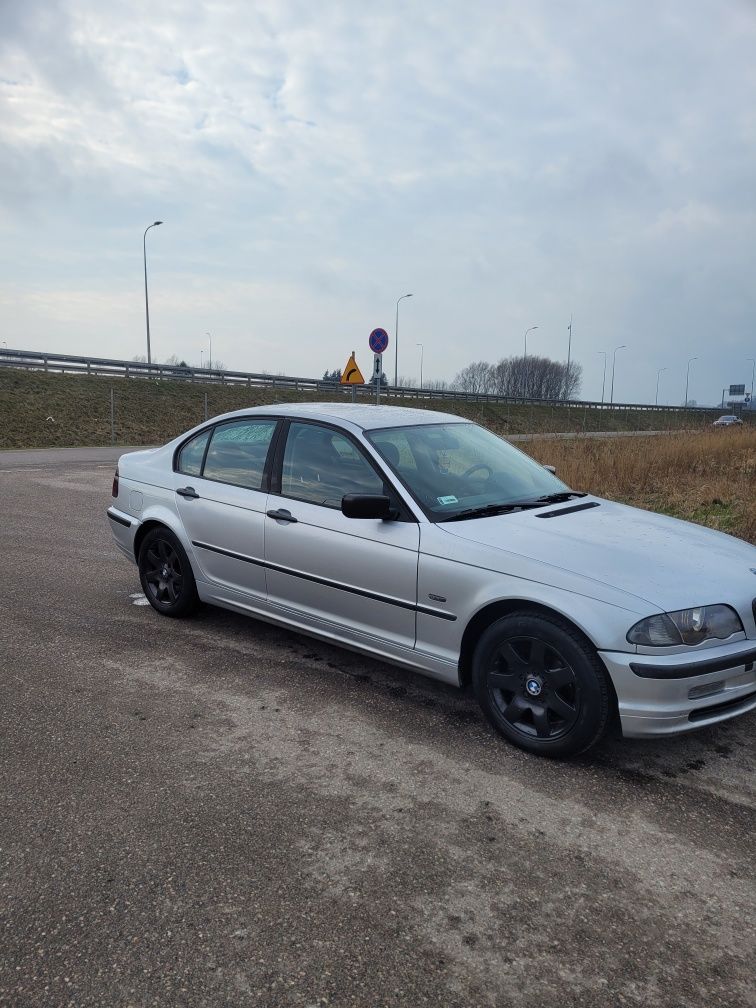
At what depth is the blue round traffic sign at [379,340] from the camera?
52.9 feet

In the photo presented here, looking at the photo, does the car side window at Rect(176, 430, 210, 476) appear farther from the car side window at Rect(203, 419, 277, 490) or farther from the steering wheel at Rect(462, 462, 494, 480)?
the steering wheel at Rect(462, 462, 494, 480)

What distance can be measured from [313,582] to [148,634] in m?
1.50

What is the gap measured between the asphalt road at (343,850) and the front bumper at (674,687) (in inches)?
11.4

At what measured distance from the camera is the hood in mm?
3303

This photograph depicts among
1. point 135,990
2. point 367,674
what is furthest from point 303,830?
point 367,674

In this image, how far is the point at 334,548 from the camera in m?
4.16

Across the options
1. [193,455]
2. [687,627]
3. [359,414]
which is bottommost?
[687,627]

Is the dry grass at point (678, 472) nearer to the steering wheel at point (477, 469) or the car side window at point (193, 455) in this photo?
the steering wheel at point (477, 469)

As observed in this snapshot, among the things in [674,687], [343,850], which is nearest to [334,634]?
[343,850]

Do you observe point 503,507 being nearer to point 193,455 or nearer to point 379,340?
point 193,455

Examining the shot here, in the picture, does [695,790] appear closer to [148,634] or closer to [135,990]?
[135,990]

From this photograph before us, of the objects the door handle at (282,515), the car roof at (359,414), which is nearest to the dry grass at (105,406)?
the car roof at (359,414)

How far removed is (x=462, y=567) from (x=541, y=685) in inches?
25.4

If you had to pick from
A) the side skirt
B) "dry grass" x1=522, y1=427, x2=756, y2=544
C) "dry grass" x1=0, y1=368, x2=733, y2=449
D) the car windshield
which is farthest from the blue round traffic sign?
the side skirt
